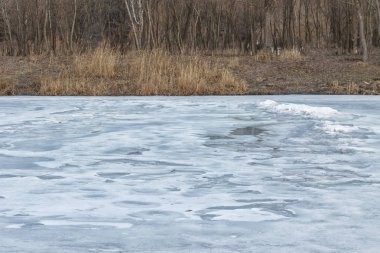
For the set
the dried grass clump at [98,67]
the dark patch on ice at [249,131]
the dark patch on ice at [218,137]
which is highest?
the dried grass clump at [98,67]

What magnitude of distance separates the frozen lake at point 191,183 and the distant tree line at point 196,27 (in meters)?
12.4

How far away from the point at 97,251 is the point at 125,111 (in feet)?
23.8

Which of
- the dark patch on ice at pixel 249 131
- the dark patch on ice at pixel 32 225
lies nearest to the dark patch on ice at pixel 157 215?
the dark patch on ice at pixel 32 225

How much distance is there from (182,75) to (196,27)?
29.2 feet

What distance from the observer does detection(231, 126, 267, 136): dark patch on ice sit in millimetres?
7719

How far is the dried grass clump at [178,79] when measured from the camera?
563 inches

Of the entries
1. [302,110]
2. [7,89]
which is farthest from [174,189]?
[7,89]

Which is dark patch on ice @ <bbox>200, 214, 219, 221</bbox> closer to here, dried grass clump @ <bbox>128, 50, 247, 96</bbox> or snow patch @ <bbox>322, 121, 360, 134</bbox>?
snow patch @ <bbox>322, 121, 360, 134</bbox>

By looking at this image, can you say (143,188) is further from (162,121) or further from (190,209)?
(162,121)

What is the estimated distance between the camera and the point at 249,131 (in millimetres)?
7891

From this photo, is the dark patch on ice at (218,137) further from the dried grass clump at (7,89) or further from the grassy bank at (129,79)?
the dried grass clump at (7,89)

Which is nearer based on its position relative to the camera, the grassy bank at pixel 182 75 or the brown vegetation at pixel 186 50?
the grassy bank at pixel 182 75

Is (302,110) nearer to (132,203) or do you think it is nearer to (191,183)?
(191,183)

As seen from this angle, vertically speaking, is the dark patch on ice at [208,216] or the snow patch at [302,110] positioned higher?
the snow patch at [302,110]
